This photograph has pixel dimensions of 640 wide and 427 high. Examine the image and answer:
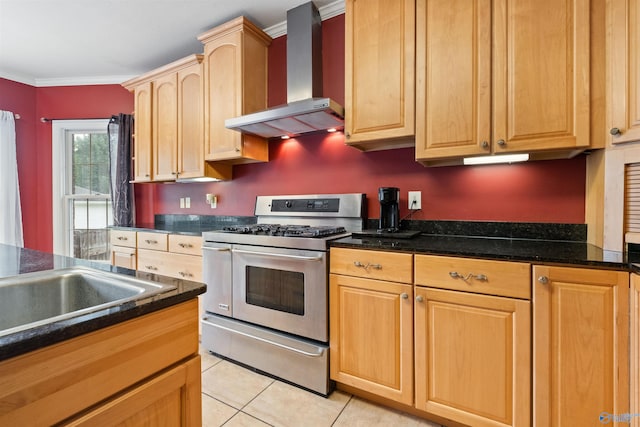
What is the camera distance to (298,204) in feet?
8.04

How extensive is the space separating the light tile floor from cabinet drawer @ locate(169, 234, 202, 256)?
925 millimetres

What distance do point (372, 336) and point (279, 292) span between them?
62 cm

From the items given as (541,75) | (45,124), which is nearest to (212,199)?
(45,124)

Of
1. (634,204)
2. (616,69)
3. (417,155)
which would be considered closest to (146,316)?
(417,155)

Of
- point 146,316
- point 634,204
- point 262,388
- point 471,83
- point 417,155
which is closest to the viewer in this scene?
point 146,316

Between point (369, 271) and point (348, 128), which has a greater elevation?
point (348, 128)

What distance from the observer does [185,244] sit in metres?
2.45

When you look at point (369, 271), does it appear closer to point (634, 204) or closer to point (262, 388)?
point (262, 388)

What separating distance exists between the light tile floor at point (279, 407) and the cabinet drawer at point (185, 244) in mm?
925

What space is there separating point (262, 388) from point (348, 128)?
171 centimetres

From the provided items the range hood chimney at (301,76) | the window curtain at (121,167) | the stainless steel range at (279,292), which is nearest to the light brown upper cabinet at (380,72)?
the range hood chimney at (301,76)

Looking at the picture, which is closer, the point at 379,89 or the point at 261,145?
the point at 379,89

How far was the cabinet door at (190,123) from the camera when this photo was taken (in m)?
2.73

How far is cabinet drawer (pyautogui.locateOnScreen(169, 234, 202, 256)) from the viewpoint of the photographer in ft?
7.85
